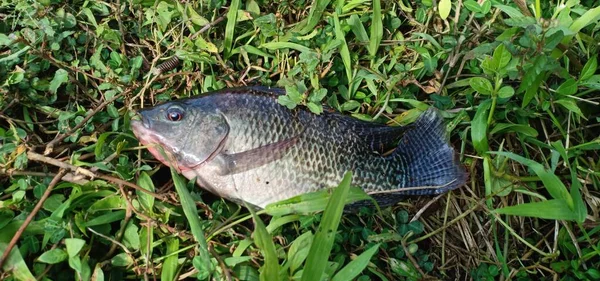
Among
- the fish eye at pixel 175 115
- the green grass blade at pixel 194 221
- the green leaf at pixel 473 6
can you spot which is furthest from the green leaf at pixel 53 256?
the green leaf at pixel 473 6

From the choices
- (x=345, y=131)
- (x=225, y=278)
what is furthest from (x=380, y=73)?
(x=225, y=278)

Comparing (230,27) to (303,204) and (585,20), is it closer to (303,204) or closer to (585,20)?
(303,204)

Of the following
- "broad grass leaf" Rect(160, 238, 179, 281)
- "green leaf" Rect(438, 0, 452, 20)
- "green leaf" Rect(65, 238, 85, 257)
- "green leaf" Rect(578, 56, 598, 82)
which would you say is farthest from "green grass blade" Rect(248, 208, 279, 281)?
"green leaf" Rect(578, 56, 598, 82)

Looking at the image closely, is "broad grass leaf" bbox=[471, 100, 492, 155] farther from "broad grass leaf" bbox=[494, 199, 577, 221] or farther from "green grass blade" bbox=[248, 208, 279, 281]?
"green grass blade" bbox=[248, 208, 279, 281]

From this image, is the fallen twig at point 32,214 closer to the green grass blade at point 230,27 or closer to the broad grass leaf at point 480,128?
the green grass blade at point 230,27

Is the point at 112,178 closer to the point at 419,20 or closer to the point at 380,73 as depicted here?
the point at 380,73
